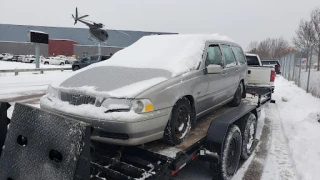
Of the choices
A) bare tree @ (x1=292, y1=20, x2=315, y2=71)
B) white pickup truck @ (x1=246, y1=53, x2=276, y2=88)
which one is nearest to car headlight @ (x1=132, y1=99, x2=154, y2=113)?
white pickup truck @ (x1=246, y1=53, x2=276, y2=88)

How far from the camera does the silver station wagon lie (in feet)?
9.81

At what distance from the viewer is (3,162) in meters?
2.51

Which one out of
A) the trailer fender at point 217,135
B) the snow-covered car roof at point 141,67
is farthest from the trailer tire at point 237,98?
the trailer fender at point 217,135

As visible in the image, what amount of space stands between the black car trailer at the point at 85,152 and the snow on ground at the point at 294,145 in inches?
37.5

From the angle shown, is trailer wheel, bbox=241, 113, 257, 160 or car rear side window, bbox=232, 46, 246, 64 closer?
trailer wheel, bbox=241, 113, 257, 160

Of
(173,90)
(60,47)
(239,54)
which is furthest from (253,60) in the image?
Result: (60,47)

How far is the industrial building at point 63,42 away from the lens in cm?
6414

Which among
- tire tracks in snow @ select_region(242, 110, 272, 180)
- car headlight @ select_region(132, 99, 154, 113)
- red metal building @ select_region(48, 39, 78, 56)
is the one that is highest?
red metal building @ select_region(48, 39, 78, 56)

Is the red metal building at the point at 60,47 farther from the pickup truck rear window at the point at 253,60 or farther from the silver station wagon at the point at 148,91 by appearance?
the silver station wagon at the point at 148,91

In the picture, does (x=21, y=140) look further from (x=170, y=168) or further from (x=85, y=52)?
(x=85, y=52)

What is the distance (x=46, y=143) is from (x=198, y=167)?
110 inches

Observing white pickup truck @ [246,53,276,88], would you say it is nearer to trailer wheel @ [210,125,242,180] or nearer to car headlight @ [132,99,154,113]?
trailer wheel @ [210,125,242,180]

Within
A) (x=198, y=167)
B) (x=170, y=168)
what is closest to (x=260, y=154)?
(x=198, y=167)

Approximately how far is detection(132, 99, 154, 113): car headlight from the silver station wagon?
0.01m
